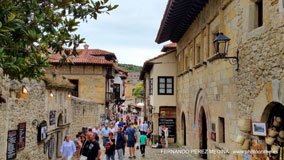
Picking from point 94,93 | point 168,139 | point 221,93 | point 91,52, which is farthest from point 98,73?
point 221,93

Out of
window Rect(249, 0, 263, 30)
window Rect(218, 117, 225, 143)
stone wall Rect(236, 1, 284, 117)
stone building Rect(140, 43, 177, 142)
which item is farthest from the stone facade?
window Rect(249, 0, 263, 30)

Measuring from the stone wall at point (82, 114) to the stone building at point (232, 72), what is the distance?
6.94 metres

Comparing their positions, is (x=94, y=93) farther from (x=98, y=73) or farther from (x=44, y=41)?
(x=44, y=41)

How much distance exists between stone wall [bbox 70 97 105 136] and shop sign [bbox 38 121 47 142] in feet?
23.9

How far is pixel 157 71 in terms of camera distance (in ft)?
77.6

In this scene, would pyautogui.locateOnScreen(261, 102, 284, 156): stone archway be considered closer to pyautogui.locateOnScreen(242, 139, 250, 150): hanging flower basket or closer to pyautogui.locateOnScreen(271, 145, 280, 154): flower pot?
pyautogui.locateOnScreen(271, 145, 280, 154): flower pot

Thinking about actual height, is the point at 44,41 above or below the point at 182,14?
below

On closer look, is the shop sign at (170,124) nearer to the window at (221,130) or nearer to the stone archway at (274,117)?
the window at (221,130)

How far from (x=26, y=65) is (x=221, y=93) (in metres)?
7.53

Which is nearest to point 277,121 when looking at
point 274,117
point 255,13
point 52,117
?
point 274,117

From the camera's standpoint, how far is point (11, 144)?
30.2 feet

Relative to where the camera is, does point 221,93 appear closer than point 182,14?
Yes

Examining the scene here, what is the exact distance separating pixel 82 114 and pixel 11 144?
1360 cm

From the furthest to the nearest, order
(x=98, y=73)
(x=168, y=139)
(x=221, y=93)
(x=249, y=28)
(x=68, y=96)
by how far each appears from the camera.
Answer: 1. (x=98, y=73)
2. (x=168, y=139)
3. (x=68, y=96)
4. (x=221, y=93)
5. (x=249, y=28)
